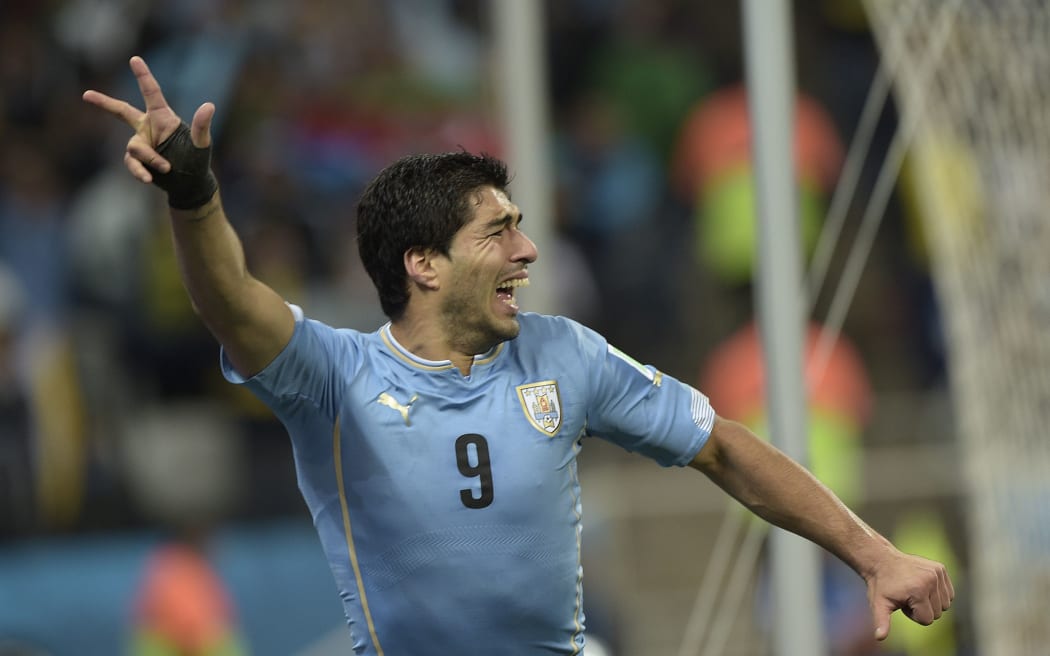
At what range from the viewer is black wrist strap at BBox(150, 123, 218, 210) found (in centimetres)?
311

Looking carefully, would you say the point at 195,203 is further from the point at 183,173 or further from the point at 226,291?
the point at 226,291

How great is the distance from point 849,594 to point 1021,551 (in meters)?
1.59

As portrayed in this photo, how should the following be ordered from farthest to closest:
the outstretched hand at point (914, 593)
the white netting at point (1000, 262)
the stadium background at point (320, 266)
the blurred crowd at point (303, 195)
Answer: the blurred crowd at point (303, 195) < the stadium background at point (320, 266) < the white netting at point (1000, 262) < the outstretched hand at point (914, 593)

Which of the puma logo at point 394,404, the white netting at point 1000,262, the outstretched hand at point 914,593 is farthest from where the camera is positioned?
the white netting at point 1000,262

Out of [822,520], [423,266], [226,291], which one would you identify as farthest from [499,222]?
[822,520]

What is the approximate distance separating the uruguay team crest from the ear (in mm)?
271

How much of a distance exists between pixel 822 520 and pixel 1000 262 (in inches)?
144

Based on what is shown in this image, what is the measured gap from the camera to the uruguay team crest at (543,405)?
11.7 ft

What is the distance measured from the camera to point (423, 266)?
3588 mm

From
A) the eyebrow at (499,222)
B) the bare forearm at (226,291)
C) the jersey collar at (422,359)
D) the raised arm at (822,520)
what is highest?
the eyebrow at (499,222)

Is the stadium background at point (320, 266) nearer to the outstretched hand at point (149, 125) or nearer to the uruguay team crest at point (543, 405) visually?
the uruguay team crest at point (543, 405)

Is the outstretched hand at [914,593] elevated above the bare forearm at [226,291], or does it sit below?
below

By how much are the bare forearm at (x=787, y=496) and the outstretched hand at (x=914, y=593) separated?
0.08 metres

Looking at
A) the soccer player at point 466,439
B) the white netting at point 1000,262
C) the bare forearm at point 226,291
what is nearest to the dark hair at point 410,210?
the soccer player at point 466,439
